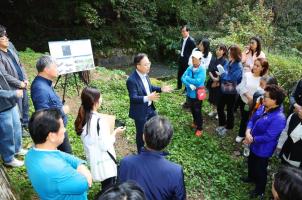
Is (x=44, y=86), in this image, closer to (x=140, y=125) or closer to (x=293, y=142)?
(x=140, y=125)

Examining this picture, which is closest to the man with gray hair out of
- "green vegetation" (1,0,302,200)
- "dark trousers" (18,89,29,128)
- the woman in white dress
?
the woman in white dress

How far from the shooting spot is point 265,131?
14.7ft

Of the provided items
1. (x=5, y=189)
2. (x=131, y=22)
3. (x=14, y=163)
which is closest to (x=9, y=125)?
(x=14, y=163)

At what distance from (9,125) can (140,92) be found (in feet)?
6.32

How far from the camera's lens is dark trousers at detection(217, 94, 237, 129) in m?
6.33

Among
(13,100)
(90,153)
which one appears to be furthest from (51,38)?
(90,153)

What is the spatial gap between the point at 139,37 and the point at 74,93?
8395mm

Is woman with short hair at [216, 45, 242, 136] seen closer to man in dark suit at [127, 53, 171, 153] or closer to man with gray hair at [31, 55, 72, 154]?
man in dark suit at [127, 53, 171, 153]

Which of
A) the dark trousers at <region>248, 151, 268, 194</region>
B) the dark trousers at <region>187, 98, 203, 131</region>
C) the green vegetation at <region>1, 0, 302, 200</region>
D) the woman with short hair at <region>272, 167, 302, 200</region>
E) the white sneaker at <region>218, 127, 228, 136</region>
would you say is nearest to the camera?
the woman with short hair at <region>272, 167, 302, 200</region>

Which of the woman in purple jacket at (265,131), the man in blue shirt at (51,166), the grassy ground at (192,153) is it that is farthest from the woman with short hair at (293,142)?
the man in blue shirt at (51,166)

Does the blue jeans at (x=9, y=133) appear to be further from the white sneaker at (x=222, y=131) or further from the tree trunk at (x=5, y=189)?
the white sneaker at (x=222, y=131)

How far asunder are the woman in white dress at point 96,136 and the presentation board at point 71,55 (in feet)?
9.78

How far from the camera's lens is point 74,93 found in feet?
27.4

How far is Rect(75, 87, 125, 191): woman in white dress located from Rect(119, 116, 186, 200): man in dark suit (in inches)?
40.2
